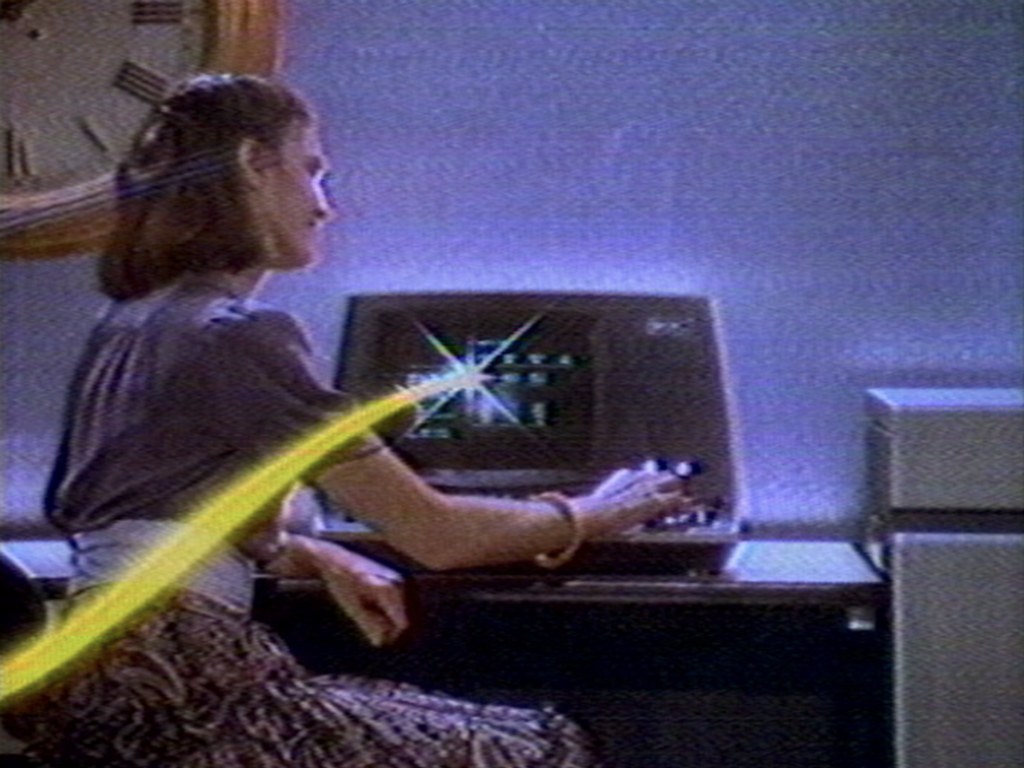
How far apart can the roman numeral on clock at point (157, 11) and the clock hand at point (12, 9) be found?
0.10 meters

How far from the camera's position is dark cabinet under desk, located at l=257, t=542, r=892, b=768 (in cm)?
146

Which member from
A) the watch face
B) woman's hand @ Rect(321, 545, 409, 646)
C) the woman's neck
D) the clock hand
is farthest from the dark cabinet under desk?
the clock hand

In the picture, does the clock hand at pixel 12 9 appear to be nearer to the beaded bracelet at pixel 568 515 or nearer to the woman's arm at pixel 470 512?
the woman's arm at pixel 470 512

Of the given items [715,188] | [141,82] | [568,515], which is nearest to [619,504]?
[568,515]

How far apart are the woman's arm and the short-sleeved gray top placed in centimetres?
7

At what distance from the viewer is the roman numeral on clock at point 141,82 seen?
1.48 meters

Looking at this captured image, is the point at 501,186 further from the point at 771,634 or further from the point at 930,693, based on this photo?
the point at 930,693

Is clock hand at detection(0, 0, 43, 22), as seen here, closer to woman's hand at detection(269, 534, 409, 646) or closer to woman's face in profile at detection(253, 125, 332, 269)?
woman's face in profile at detection(253, 125, 332, 269)

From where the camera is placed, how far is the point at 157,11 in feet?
4.86

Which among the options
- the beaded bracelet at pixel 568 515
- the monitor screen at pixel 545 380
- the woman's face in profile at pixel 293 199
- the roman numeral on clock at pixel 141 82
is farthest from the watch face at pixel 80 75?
the beaded bracelet at pixel 568 515

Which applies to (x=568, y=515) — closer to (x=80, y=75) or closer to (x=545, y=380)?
(x=545, y=380)

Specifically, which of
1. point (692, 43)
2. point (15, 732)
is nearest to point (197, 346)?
point (15, 732)

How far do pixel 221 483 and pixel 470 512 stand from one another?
8.6 inches

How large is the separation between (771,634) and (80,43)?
0.83 m
